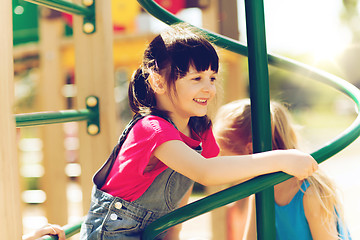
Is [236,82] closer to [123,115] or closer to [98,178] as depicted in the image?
[98,178]

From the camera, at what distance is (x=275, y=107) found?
5.26 ft

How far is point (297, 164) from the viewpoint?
973 millimetres

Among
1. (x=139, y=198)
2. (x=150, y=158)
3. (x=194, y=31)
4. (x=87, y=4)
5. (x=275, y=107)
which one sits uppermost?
(x=87, y=4)

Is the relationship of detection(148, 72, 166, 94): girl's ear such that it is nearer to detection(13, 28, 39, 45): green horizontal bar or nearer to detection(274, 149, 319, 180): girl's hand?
detection(274, 149, 319, 180): girl's hand

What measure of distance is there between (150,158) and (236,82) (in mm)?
2170

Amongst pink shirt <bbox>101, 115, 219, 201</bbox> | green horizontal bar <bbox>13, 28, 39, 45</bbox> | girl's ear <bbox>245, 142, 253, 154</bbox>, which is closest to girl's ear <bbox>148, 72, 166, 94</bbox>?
pink shirt <bbox>101, 115, 219, 201</bbox>

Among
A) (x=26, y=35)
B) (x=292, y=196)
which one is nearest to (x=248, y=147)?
(x=292, y=196)

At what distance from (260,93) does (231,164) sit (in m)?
0.18

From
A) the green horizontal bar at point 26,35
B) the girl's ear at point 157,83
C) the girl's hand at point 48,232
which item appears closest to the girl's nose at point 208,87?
the girl's ear at point 157,83

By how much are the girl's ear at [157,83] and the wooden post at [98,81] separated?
30cm

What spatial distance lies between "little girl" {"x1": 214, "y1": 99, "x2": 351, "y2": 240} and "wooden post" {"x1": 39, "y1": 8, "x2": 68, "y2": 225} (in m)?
1.92

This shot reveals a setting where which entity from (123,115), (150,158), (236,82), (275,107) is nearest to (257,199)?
(150,158)

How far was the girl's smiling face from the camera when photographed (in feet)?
3.92

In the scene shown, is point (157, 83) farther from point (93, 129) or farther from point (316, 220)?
point (316, 220)
